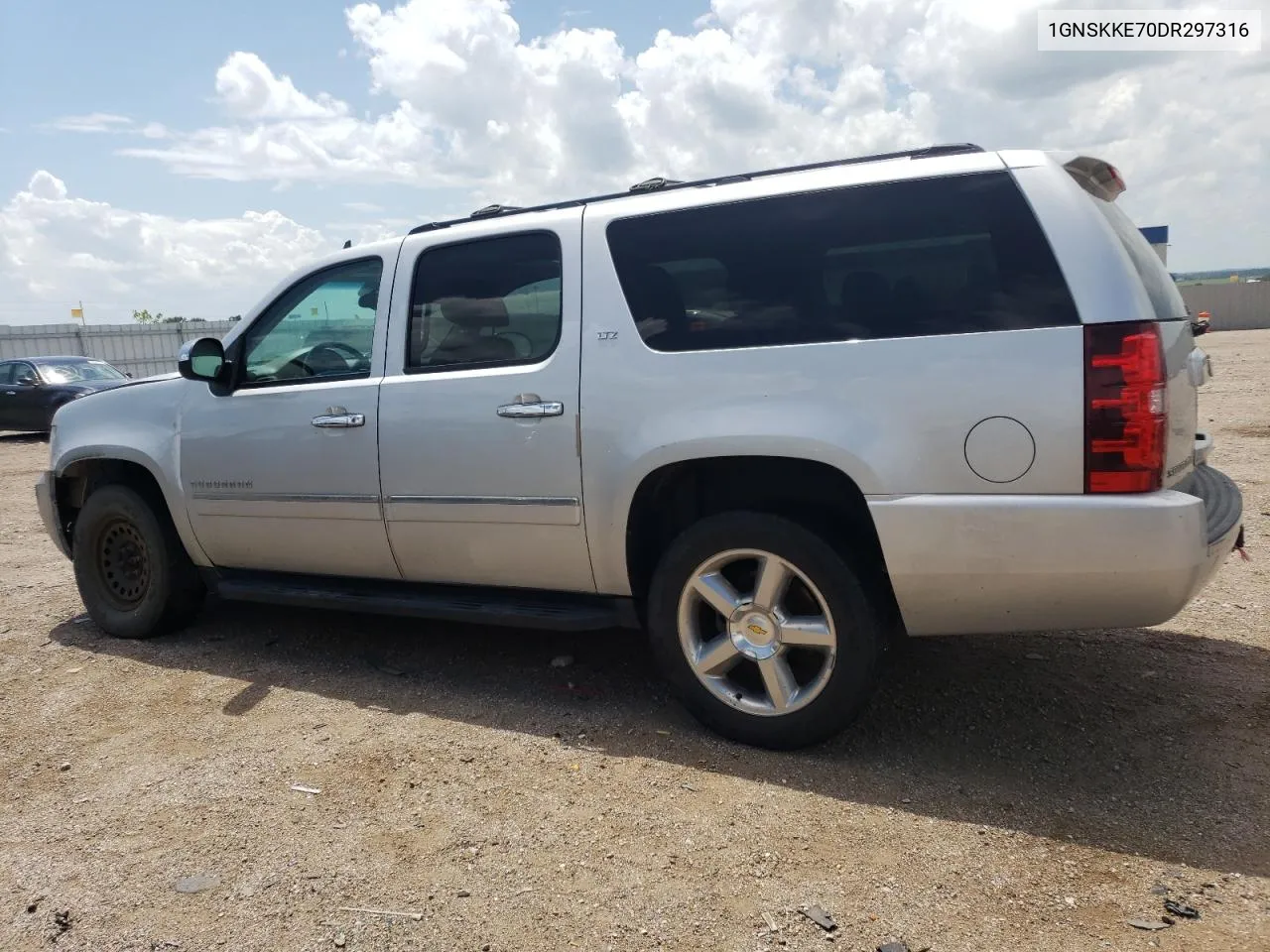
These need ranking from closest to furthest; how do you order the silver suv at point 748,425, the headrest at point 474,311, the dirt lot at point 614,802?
the dirt lot at point 614,802 < the silver suv at point 748,425 < the headrest at point 474,311

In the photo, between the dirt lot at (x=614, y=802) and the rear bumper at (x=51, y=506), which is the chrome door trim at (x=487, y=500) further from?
the rear bumper at (x=51, y=506)

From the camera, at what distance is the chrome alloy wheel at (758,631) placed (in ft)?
11.0

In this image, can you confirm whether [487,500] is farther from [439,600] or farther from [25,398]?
[25,398]

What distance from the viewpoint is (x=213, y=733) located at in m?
3.89

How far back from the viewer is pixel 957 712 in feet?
12.2

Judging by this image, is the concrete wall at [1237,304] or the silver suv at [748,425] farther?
the concrete wall at [1237,304]

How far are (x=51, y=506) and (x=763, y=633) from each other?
4.19 metres

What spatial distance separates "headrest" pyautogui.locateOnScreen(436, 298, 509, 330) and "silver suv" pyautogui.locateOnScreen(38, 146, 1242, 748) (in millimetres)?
12


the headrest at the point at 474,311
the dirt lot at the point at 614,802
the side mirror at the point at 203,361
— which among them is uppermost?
the headrest at the point at 474,311

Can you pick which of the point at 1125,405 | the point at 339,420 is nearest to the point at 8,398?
the point at 339,420

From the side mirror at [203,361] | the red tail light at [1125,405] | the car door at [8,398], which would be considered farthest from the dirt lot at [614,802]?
the car door at [8,398]

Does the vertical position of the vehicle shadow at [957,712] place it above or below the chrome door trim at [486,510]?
below

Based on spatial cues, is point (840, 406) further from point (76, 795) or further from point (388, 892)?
point (76, 795)

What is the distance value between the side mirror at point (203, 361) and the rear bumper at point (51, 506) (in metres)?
1.37
